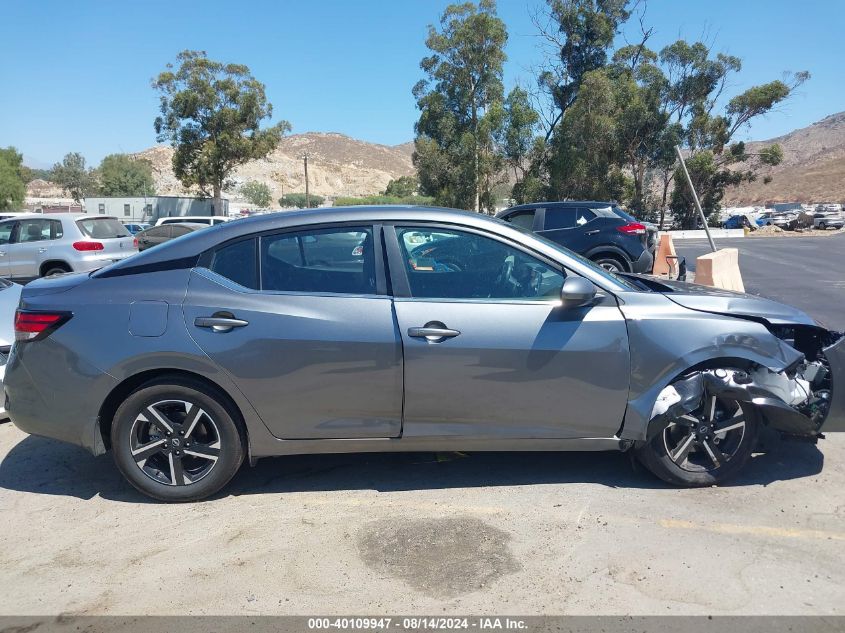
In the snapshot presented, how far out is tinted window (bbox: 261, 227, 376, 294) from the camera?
157 inches

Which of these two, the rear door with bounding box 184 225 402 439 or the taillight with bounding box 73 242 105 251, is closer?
the rear door with bounding box 184 225 402 439

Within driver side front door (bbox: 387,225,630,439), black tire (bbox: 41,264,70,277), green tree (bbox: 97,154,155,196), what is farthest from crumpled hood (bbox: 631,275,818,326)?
green tree (bbox: 97,154,155,196)

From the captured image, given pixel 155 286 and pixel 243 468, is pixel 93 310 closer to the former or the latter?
pixel 155 286

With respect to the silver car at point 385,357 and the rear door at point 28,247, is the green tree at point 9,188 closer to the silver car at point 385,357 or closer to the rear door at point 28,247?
the rear door at point 28,247

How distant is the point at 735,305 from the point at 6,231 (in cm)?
1377

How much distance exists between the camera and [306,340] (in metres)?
3.83

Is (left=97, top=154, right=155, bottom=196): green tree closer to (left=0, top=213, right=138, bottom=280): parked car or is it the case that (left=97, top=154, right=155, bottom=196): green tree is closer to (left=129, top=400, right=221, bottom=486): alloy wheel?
(left=0, top=213, right=138, bottom=280): parked car

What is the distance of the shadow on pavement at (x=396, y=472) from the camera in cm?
426

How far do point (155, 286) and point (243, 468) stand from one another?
1.40 m

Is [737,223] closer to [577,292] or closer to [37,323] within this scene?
[577,292]

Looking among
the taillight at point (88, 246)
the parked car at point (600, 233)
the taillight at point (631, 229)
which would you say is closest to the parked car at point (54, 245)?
the taillight at point (88, 246)

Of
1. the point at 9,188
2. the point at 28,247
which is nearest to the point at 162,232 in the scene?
the point at 28,247

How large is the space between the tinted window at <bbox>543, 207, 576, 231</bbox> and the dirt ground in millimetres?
7887

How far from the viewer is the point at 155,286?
398cm
